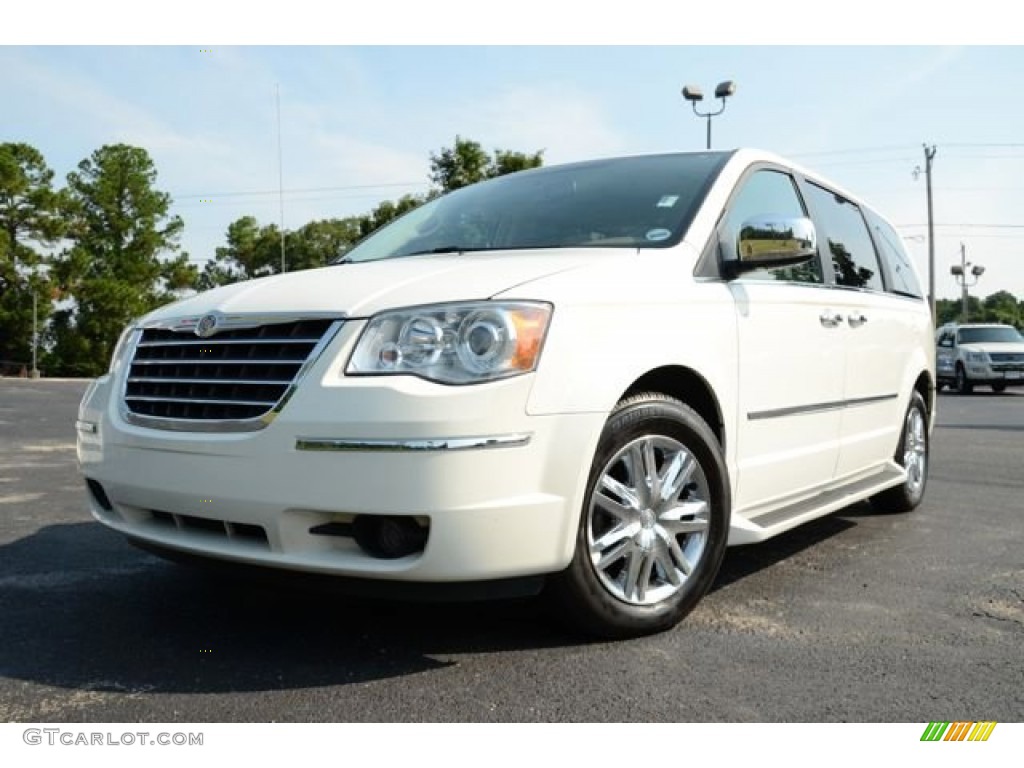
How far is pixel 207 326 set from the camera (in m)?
2.78

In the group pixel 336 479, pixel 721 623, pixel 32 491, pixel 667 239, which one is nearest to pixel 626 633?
pixel 721 623

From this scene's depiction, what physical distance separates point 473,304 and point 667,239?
994 mm

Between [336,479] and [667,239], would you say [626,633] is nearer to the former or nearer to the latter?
[336,479]

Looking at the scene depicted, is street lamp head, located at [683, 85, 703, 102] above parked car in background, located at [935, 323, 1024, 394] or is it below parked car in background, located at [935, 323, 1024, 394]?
above

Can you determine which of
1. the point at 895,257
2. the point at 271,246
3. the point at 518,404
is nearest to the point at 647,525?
the point at 518,404

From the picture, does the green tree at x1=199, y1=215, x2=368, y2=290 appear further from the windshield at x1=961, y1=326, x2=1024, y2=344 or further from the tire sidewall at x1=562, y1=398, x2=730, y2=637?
the tire sidewall at x1=562, y1=398, x2=730, y2=637

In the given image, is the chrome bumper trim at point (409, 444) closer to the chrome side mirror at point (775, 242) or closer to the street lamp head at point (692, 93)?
the chrome side mirror at point (775, 242)

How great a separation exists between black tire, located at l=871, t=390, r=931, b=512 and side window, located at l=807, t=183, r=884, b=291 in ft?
3.02

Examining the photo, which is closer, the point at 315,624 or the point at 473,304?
the point at 473,304

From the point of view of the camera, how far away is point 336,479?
2.41 metres

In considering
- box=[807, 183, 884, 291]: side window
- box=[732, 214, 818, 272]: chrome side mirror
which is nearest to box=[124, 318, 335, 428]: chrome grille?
box=[732, 214, 818, 272]: chrome side mirror

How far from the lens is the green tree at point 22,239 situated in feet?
138

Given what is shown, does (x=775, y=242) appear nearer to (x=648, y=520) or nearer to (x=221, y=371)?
(x=648, y=520)
